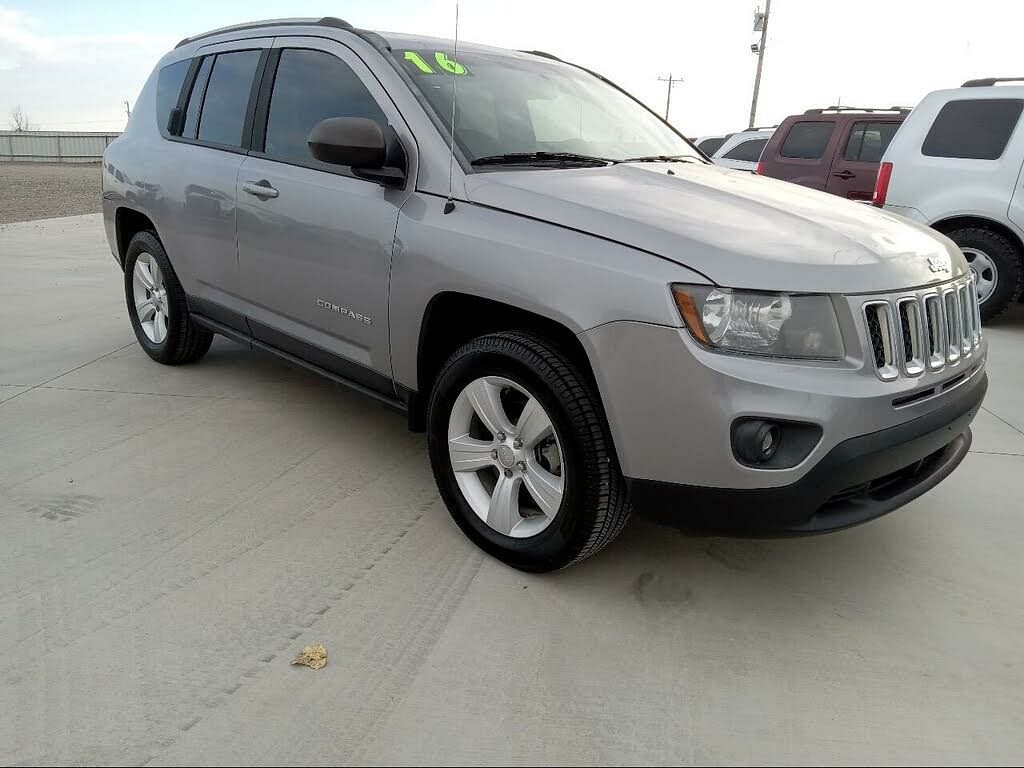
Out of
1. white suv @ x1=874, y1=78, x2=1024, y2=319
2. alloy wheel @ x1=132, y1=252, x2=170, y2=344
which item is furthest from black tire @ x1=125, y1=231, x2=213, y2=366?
white suv @ x1=874, y1=78, x2=1024, y2=319

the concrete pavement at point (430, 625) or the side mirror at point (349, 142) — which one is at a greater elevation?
the side mirror at point (349, 142)

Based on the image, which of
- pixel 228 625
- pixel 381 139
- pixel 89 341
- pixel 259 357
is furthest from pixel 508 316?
pixel 89 341

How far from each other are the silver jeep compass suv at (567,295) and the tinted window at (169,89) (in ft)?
2.23

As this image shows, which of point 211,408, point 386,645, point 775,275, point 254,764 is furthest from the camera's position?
point 211,408

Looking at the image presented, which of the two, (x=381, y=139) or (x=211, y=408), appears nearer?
(x=381, y=139)

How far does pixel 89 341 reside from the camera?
18.9 feet

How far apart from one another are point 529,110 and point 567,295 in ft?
4.25

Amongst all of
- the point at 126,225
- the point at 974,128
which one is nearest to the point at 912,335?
the point at 126,225

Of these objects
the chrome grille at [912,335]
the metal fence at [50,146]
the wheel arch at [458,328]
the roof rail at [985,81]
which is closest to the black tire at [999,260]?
the roof rail at [985,81]

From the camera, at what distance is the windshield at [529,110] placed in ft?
10.4

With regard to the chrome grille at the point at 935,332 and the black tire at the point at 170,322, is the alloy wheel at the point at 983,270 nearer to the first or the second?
the chrome grille at the point at 935,332

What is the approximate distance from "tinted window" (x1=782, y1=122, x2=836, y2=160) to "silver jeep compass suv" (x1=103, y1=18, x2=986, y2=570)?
22.9 feet

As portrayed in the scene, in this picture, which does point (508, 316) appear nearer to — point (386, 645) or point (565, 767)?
point (386, 645)

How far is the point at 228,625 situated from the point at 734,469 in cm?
154
